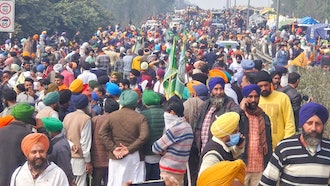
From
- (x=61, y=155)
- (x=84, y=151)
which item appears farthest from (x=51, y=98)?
(x=61, y=155)

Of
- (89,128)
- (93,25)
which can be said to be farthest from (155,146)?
(93,25)

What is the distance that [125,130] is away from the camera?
9758mm

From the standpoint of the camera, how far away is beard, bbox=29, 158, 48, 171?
6.93m

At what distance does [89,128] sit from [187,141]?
141 cm

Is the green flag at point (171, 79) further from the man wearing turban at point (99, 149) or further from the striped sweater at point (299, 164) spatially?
the striped sweater at point (299, 164)

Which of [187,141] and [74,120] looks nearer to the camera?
[187,141]

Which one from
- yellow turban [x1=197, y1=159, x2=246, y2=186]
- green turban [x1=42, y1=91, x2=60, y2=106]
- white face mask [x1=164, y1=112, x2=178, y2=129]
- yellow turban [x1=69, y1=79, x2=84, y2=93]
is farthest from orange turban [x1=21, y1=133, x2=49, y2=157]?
yellow turban [x1=69, y1=79, x2=84, y2=93]

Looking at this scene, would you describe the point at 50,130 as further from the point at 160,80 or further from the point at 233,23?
the point at 233,23

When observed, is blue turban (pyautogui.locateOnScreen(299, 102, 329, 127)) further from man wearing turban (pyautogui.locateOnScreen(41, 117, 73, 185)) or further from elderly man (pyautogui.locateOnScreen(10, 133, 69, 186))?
man wearing turban (pyautogui.locateOnScreen(41, 117, 73, 185))

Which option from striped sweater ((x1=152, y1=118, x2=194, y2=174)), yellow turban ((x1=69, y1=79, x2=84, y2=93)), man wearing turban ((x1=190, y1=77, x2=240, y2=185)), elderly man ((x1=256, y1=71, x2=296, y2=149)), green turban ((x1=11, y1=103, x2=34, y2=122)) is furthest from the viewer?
yellow turban ((x1=69, y1=79, x2=84, y2=93))

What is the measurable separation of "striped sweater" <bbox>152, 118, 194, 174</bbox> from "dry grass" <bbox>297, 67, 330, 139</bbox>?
608 centimetres

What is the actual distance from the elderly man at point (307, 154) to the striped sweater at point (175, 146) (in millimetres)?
2784

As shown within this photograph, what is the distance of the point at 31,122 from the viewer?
28.3 feet

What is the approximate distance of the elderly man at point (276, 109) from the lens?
9.71 m
